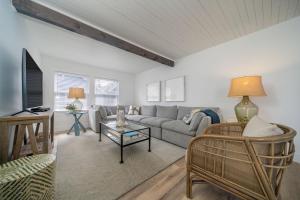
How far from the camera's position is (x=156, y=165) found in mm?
1896

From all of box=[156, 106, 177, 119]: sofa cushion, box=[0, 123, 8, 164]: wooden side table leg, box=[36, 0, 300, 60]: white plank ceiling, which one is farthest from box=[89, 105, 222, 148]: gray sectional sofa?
box=[0, 123, 8, 164]: wooden side table leg

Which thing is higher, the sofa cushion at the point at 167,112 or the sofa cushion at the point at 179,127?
the sofa cushion at the point at 167,112

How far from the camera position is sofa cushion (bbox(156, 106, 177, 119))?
144 inches

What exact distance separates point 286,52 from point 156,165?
287 centimetres

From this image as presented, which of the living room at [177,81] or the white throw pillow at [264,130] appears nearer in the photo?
the white throw pillow at [264,130]

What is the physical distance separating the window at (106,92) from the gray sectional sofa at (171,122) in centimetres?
67

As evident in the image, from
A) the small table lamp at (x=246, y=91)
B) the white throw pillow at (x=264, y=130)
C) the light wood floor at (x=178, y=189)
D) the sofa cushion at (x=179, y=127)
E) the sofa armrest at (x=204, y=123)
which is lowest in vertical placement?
the light wood floor at (x=178, y=189)

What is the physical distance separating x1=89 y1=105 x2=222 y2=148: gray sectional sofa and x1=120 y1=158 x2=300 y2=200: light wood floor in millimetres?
952

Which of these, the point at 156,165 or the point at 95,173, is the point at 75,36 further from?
the point at 156,165

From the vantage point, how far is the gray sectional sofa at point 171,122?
241cm

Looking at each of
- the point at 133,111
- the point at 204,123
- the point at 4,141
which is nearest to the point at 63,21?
the point at 4,141

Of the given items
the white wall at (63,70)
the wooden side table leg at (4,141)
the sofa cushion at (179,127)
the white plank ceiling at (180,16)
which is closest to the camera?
the wooden side table leg at (4,141)

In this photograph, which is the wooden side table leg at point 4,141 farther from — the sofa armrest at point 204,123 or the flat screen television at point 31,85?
the sofa armrest at point 204,123

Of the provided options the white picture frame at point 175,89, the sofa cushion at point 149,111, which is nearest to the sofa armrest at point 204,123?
the white picture frame at point 175,89
